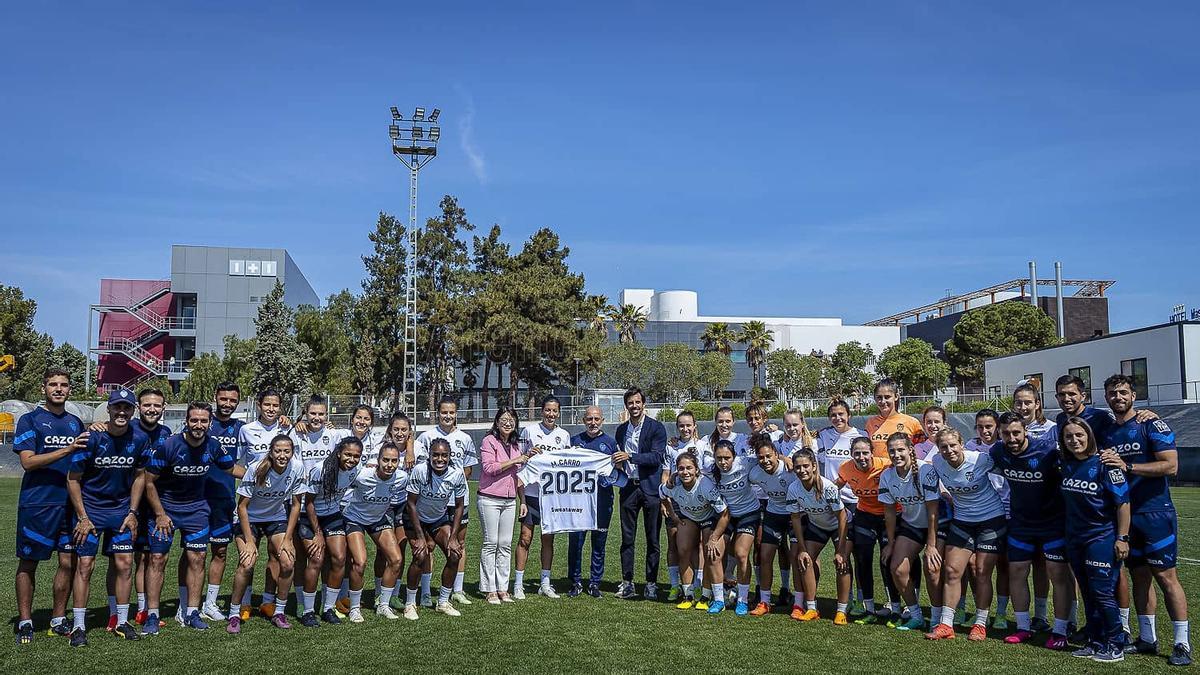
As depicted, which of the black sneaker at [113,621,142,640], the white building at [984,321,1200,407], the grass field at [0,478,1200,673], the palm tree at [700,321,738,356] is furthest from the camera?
the palm tree at [700,321,738,356]

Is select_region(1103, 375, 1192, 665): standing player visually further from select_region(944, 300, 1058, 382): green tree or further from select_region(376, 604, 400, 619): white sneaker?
select_region(944, 300, 1058, 382): green tree

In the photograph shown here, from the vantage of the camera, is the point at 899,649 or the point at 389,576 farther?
the point at 389,576

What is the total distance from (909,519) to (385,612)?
5.04m

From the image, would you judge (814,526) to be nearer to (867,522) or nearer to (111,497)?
(867,522)

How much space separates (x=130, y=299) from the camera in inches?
2382

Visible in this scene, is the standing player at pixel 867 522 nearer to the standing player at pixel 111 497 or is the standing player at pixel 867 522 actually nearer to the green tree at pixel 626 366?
the standing player at pixel 111 497

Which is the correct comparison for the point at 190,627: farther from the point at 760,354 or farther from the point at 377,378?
the point at 760,354

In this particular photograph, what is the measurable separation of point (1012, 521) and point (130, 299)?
6430 centimetres

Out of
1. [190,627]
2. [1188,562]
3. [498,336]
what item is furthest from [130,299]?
[1188,562]

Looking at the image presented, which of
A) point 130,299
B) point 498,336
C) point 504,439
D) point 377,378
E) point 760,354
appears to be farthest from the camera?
point 760,354

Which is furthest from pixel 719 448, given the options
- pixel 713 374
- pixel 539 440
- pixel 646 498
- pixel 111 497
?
pixel 713 374

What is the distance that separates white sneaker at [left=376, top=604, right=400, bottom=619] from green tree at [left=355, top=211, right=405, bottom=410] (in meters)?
39.7

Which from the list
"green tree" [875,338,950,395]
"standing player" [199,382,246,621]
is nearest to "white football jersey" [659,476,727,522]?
"standing player" [199,382,246,621]

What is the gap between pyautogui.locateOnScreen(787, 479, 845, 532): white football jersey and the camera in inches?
326
